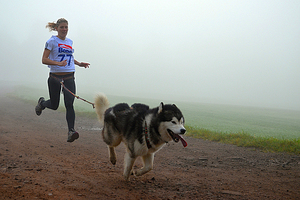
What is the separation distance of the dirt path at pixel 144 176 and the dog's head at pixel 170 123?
39.6 inches

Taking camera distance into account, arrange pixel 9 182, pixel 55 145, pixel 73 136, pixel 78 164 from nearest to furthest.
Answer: pixel 9 182 < pixel 73 136 < pixel 78 164 < pixel 55 145

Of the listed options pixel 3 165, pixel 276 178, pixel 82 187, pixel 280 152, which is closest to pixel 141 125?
pixel 82 187

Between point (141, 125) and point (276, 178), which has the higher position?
point (141, 125)

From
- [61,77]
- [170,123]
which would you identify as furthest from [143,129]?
[61,77]

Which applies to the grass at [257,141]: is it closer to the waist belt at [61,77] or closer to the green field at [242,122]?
the green field at [242,122]

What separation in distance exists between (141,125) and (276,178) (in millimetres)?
3424

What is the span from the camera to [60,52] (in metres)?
4.99

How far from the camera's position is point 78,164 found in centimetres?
539

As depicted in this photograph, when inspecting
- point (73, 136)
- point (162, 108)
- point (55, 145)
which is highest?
point (162, 108)

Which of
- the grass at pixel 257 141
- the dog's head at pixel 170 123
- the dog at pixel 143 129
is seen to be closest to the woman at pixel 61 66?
the dog at pixel 143 129

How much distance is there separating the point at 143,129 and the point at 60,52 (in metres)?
2.65

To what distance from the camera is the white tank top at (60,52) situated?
4.89 meters

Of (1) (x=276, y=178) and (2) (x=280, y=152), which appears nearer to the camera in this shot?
(1) (x=276, y=178)

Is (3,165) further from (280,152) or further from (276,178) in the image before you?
(280,152)
